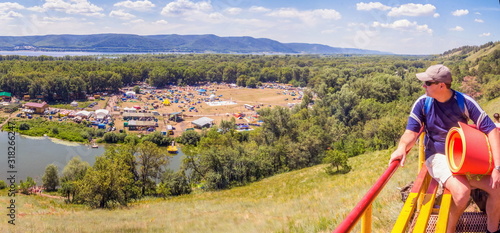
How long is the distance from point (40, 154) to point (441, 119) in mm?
54042

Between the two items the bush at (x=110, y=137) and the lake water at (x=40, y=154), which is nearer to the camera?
the lake water at (x=40, y=154)

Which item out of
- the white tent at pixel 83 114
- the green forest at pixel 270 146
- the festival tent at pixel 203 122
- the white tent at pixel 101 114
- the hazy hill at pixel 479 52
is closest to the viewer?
the green forest at pixel 270 146

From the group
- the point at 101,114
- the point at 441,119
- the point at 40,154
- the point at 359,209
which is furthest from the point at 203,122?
the point at 359,209

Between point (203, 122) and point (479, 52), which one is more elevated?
point (479, 52)

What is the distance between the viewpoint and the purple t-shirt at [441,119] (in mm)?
3133

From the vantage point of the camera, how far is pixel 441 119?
3344 mm

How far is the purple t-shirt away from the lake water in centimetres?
4149

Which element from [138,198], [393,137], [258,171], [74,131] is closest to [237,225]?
[138,198]

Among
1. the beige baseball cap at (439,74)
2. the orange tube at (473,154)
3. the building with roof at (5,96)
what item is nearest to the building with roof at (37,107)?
the building with roof at (5,96)

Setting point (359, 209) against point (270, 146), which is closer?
point (359, 209)

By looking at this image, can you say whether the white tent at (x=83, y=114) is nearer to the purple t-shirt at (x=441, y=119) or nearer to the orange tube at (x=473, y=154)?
the purple t-shirt at (x=441, y=119)

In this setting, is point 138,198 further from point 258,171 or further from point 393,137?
point 393,137

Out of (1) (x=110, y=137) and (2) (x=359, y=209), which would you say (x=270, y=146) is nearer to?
(1) (x=110, y=137)

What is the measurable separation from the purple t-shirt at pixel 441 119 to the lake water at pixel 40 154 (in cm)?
4149
